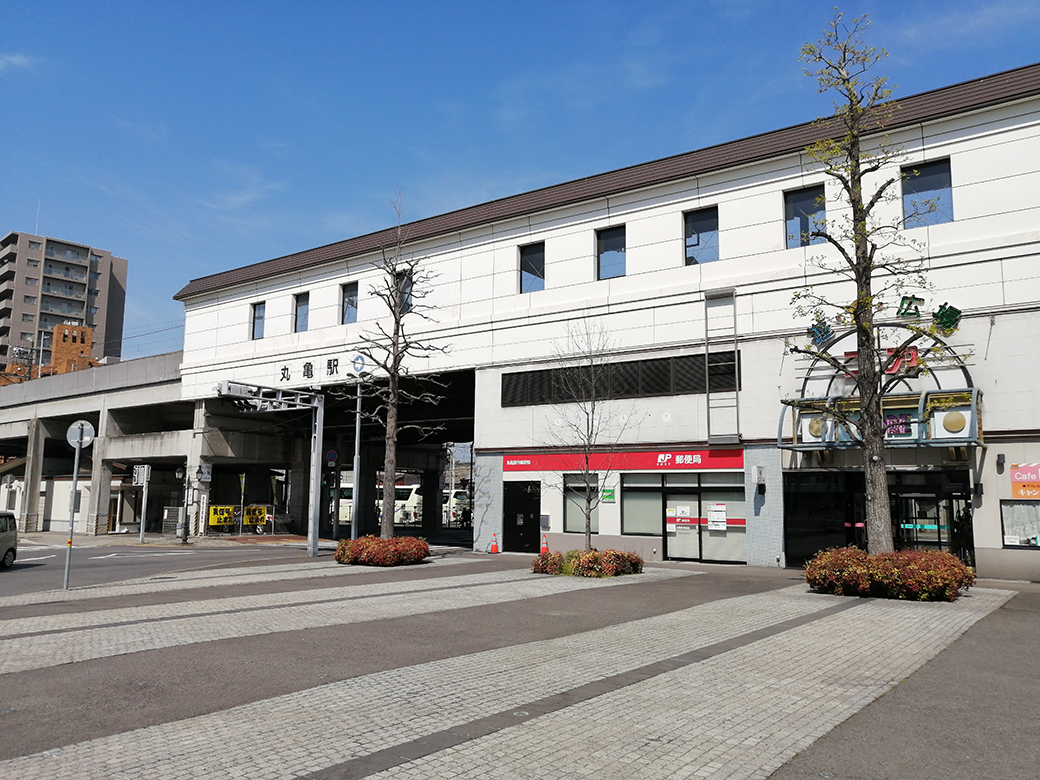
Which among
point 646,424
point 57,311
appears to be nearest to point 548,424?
point 646,424

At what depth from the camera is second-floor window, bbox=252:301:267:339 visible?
39.2 metres

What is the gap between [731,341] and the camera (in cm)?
2406

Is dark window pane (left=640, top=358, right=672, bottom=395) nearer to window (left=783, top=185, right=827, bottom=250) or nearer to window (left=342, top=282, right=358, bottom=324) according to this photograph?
window (left=783, top=185, right=827, bottom=250)

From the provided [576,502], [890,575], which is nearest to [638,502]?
[576,502]

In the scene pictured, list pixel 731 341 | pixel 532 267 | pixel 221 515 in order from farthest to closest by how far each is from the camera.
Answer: pixel 221 515 → pixel 532 267 → pixel 731 341

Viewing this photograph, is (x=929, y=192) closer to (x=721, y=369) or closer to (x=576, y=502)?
(x=721, y=369)

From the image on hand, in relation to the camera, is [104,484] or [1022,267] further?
[104,484]

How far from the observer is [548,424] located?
2775 cm

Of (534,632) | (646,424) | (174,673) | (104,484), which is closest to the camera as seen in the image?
(174,673)

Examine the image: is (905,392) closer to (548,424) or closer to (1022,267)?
(1022,267)

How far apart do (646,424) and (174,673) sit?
63.0 feet

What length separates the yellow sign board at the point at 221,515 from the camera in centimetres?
4373

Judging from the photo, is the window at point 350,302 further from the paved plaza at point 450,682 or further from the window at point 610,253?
the paved plaza at point 450,682

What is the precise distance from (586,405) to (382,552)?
8.71 m
